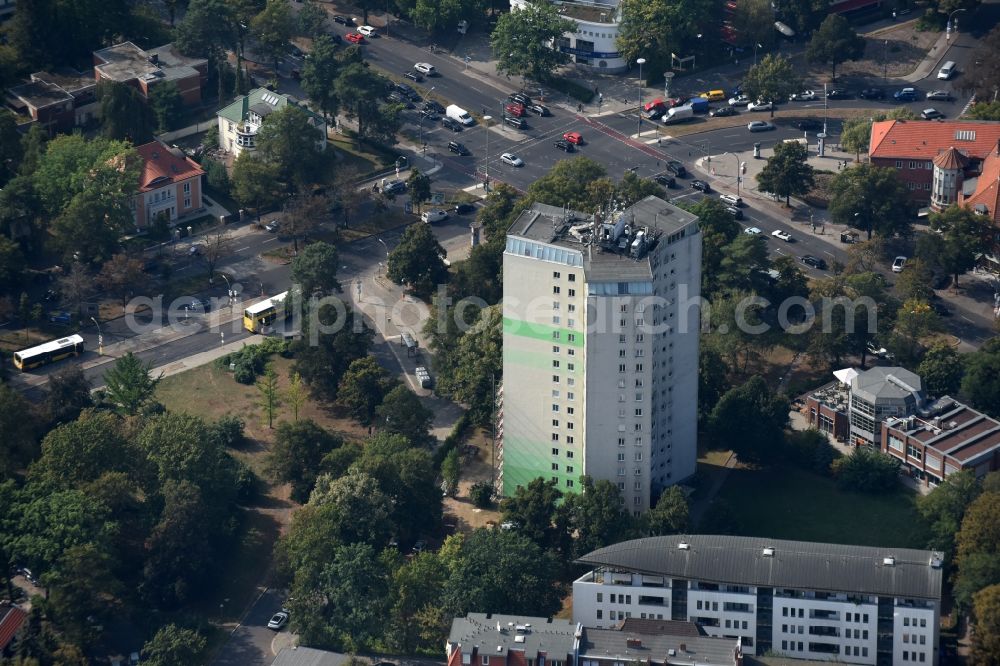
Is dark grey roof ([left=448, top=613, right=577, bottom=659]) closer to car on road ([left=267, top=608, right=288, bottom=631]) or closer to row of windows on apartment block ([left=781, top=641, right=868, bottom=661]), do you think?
car on road ([left=267, top=608, right=288, bottom=631])

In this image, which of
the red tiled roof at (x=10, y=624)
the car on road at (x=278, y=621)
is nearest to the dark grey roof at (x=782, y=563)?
the car on road at (x=278, y=621)

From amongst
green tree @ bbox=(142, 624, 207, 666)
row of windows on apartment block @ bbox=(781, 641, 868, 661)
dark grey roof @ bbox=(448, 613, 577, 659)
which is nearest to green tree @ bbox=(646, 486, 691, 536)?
dark grey roof @ bbox=(448, 613, 577, 659)

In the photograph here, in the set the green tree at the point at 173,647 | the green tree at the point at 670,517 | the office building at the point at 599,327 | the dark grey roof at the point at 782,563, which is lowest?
the green tree at the point at 173,647

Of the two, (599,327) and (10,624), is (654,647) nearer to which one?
(599,327)

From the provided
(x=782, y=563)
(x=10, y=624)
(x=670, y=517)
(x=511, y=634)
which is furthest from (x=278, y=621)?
(x=782, y=563)

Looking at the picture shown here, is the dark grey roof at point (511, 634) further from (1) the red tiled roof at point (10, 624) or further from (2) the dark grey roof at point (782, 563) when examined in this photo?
(1) the red tiled roof at point (10, 624)

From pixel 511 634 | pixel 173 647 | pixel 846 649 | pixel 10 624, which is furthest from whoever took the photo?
pixel 10 624

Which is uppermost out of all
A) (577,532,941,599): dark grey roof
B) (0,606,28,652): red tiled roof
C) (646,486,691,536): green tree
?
(577,532,941,599): dark grey roof
